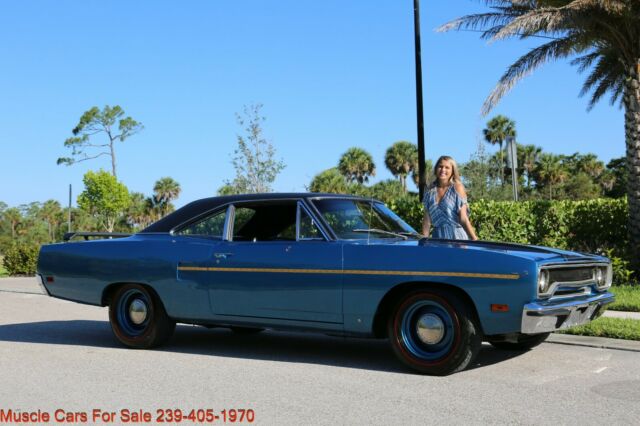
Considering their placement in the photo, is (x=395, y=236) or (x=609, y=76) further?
(x=609, y=76)

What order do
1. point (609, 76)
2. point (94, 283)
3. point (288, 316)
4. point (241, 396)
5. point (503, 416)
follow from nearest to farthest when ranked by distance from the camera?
1. point (503, 416)
2. point (241, 396)
3. point (288, 316)
4. point (94, 283)
5. point (609, 76)

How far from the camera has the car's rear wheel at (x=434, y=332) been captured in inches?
238

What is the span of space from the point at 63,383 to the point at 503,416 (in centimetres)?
349

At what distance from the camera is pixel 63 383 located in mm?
6066

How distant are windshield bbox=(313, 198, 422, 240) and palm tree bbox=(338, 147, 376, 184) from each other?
61.0m

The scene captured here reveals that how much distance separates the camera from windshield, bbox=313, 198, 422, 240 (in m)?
6.84

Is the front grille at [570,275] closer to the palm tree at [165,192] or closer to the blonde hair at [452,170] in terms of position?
the blonde hair at [452,170]

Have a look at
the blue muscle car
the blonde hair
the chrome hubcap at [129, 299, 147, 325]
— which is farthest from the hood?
the chrome hubcap at [129, 299, 147, 325]

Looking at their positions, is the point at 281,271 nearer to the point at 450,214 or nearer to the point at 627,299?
the point at 450,214

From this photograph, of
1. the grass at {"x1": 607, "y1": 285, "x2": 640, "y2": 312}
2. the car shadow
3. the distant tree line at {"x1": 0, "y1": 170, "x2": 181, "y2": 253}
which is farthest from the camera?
the distant tree line at {"x1": 0, "y1": 170, "x2": 181, "y2": 253}

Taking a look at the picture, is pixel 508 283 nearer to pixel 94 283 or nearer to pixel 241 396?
pixel 241 396

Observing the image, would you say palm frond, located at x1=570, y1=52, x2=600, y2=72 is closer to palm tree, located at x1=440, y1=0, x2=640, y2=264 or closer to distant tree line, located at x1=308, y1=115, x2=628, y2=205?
palm tree, located at x1=440, y1=0, x2=640, y2=264

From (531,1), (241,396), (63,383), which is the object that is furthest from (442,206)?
(531,1)

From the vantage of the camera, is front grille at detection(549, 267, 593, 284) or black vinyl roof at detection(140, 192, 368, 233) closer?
front grille at detection(549, 267, 593, 284)
